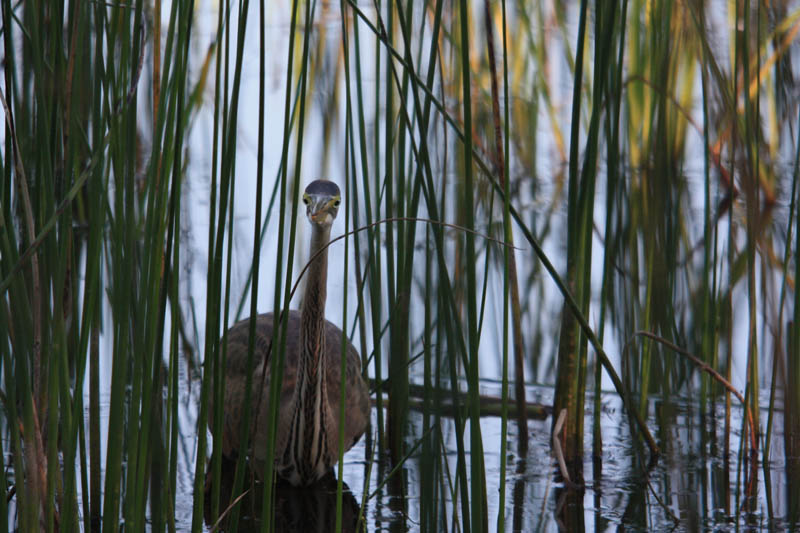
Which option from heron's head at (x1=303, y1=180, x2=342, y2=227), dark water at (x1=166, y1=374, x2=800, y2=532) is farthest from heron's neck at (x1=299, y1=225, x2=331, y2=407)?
dark water at (x1=166, y1=374, x2=800, y2=532)

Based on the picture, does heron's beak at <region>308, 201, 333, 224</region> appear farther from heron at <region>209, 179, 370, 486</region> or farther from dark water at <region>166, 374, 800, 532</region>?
dark water at <region>166, 374, 800, 532</region>

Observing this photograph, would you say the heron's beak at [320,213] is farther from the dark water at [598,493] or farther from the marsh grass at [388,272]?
the dark water at [598,493]

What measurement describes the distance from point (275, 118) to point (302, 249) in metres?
1.92

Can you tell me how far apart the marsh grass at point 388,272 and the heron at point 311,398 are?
0.09 meters

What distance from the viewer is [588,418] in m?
3.29

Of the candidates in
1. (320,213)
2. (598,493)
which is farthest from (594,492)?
(320,213)

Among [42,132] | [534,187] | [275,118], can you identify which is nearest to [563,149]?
[534,187]

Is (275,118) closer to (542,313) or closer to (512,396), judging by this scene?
(542,313)

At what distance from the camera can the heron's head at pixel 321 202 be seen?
8.23ft

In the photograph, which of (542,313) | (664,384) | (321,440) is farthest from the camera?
(542,313)

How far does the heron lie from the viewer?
271 cm

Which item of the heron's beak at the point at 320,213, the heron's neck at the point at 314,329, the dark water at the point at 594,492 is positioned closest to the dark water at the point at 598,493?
the dark water at the point at 594,492

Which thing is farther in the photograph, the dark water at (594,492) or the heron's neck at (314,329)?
the heron's neck at (314,329)

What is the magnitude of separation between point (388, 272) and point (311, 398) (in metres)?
0.52
